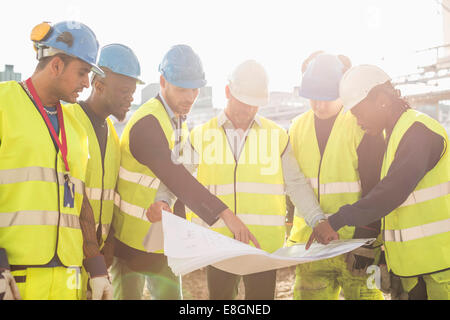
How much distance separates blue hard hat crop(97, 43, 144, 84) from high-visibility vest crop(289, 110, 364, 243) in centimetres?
152

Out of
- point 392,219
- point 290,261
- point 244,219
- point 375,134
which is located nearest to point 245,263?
point 290,261

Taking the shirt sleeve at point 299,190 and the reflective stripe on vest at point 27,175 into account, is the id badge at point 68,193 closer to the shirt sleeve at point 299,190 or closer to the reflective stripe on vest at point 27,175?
the reflective stripe on vest at point 27,175

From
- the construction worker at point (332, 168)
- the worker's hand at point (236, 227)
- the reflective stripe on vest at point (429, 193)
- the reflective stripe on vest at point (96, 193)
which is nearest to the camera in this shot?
the reflective stripe on vest at point (429, 193)

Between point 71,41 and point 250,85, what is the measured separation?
1310 mm

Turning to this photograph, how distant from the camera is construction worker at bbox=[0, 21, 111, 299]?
209 cm

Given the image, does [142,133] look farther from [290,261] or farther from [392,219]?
[392,219]

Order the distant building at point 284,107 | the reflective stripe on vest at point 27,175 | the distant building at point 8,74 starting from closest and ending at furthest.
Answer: the reflective stripe on vest at point 27,175 → the distant building at point 8,74 → the distant building at point 284,107

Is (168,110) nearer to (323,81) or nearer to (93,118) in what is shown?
(93,118)

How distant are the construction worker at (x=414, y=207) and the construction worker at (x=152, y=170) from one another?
117 centimetres

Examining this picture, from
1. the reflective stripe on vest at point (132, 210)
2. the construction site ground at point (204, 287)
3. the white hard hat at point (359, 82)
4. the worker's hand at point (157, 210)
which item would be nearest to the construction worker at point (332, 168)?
the white hard hat at point (359, 82)

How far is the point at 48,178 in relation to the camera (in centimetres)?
217

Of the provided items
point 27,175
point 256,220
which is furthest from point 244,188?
point 27,175

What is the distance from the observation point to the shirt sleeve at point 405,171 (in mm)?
2504
